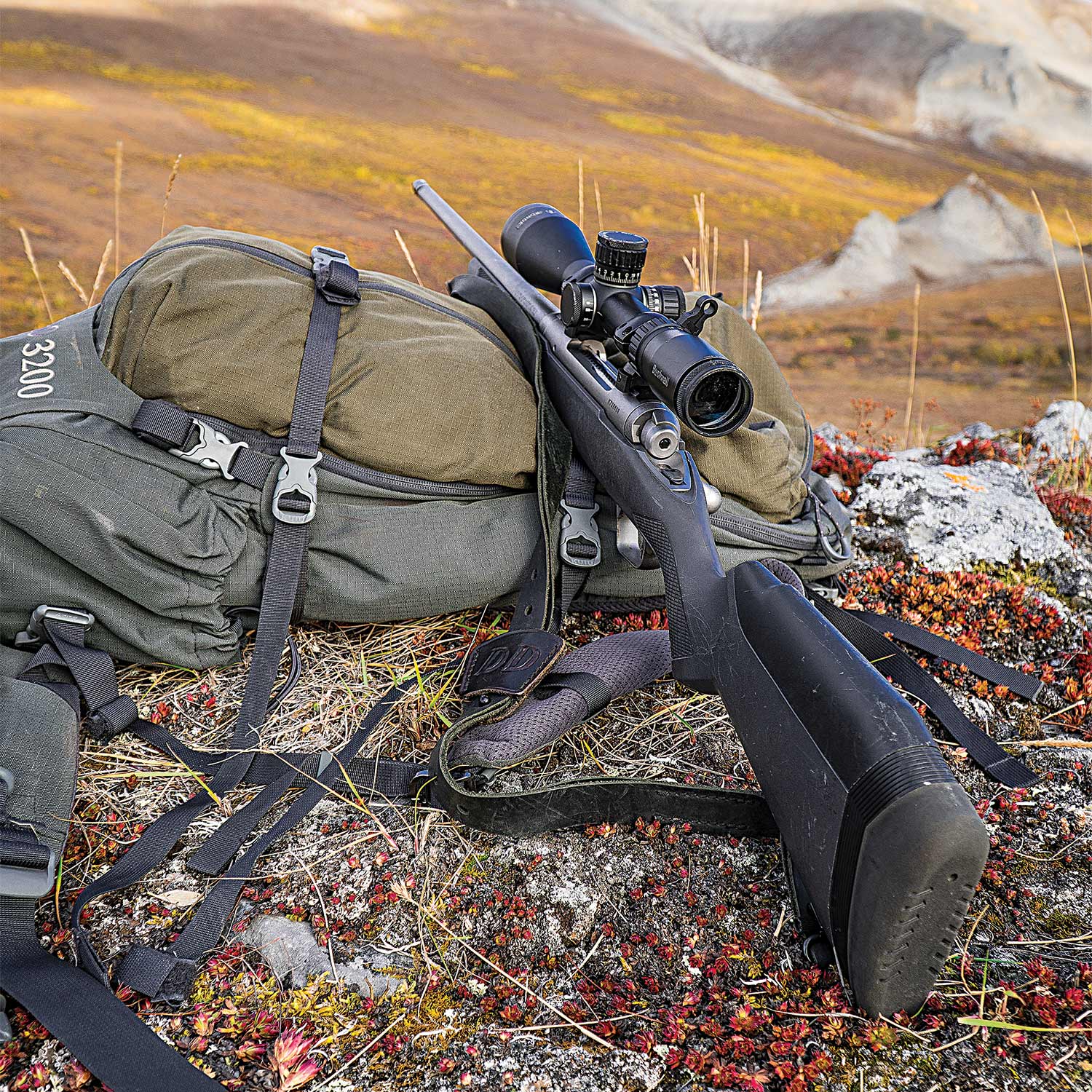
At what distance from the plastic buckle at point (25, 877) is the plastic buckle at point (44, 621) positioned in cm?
61

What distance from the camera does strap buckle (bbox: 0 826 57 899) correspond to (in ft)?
5.09

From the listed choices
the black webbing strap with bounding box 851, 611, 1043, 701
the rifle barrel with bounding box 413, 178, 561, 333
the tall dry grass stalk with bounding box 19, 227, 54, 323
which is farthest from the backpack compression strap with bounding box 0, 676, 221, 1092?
the black webbing strap with bounding box 851, 611, 1043, 701

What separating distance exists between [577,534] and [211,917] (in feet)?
4.26

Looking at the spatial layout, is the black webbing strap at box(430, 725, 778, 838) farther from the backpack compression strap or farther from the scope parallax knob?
the scope parallax knob

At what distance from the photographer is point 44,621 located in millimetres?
2053

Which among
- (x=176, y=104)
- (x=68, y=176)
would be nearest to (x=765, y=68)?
(x=176, y=104)

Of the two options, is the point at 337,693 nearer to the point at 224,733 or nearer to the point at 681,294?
the point at 224,733

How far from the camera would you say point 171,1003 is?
1.49 meters

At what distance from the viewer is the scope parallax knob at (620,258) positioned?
6.90 feet

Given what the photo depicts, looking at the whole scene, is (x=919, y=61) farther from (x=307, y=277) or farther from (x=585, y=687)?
(x=585, y=687)

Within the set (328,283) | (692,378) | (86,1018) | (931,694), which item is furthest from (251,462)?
(931,694)

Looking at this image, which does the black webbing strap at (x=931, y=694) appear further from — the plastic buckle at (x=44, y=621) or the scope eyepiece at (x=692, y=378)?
the plastic buckle at (x=44, y=621)

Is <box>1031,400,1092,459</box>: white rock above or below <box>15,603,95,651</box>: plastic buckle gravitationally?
above

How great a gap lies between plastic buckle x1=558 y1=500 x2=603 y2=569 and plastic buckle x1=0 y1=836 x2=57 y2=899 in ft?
4.55
